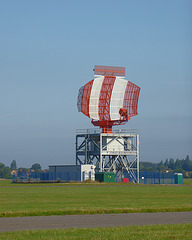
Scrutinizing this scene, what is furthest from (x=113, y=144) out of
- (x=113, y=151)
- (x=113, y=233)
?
(x=113, y=233)

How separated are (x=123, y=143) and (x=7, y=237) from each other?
80410 millimetres

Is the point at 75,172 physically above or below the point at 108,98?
below

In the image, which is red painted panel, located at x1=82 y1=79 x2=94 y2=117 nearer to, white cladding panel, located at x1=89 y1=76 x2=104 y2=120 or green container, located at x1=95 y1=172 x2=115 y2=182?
white cladding panel, located at x1=89 y1=76 x2=104 y2=120

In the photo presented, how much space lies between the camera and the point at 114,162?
320 feet

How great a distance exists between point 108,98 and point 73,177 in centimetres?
1608

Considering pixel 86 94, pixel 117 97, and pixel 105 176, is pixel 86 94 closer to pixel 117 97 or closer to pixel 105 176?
pixel 117 97

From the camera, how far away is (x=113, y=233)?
19516 mm

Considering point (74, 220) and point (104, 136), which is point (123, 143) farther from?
point (74, 220)

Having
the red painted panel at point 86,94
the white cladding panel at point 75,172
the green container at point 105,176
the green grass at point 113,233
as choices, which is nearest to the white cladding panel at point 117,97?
the red painted panel at point 86,94

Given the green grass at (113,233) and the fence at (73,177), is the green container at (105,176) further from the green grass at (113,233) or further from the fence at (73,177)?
the green grass at (113,233)

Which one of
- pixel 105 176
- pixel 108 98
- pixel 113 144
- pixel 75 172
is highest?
pixel 108 98

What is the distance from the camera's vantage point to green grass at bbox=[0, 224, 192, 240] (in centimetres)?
1852

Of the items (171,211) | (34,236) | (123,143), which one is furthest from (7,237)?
(123,143)

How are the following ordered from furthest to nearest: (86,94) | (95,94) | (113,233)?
1. (95,94)
2. (86,94)
3. (113,233)
